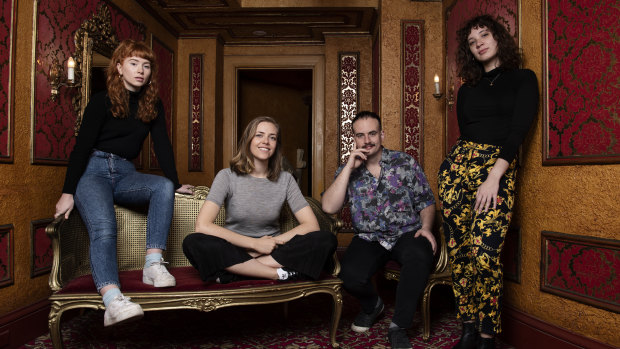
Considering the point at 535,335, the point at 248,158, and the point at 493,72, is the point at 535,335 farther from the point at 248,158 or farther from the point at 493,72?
the point at 248,158

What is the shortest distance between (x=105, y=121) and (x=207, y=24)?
3654 mm

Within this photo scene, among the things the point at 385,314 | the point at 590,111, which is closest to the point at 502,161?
the point at 590,111

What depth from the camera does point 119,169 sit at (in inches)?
89.3

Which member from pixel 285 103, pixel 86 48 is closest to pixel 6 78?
pixel 86 48

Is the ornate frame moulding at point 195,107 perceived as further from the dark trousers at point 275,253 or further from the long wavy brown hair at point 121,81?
the dark trousers at point 275,253

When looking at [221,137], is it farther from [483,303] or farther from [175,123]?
[483,303]

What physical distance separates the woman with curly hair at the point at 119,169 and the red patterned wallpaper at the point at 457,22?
212 cm

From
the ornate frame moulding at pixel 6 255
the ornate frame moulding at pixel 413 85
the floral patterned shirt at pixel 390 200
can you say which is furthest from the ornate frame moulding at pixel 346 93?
the ornate frame moulding at pixel 6 255

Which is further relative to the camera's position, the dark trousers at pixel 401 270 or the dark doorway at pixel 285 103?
the dark doorway at pixel 285 103

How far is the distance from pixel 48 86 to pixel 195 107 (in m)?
3.02

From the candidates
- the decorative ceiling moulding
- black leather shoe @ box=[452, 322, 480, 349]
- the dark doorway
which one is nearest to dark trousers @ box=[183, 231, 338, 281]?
black leather shoe @ box=[452, 322, 480, 349]

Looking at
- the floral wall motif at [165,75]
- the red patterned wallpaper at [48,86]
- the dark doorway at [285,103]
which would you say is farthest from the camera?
the dark doorway at [285,103]

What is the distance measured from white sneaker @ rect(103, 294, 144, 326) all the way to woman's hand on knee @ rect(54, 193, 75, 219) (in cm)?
54

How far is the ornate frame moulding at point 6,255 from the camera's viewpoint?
2338 millimetres
